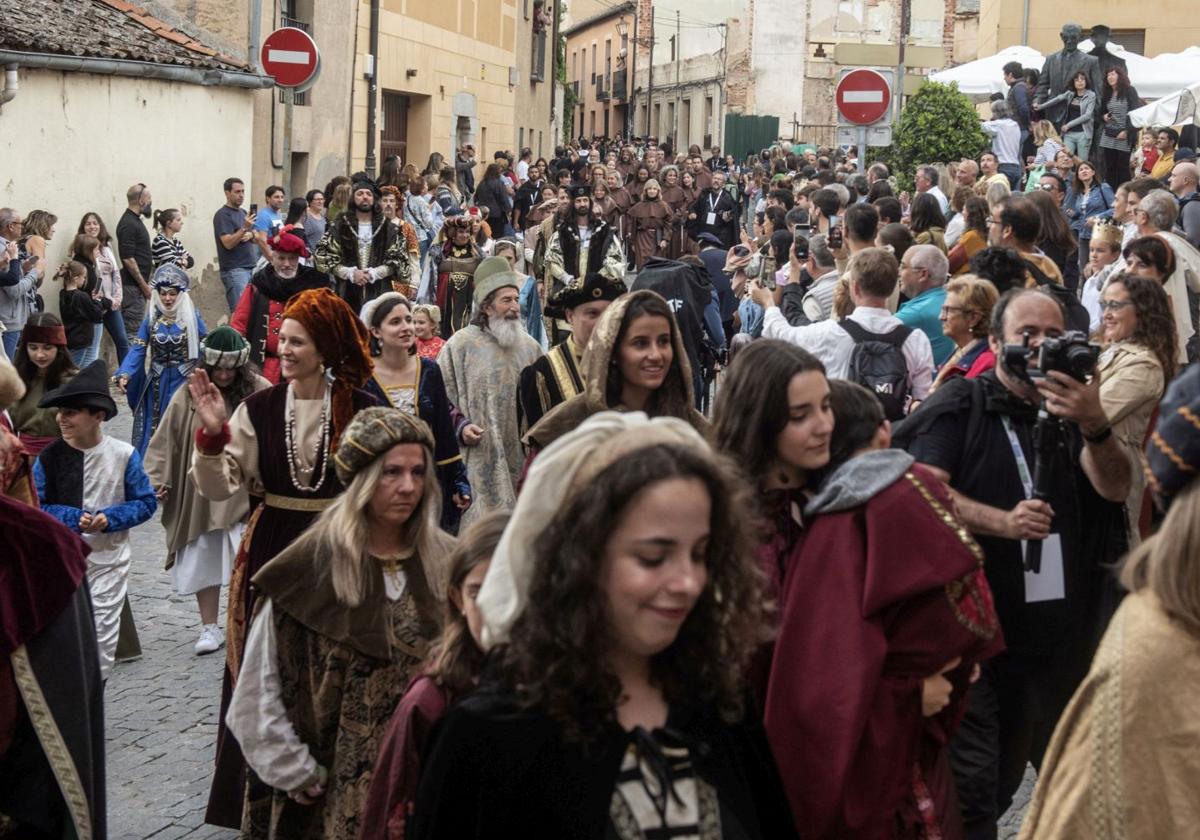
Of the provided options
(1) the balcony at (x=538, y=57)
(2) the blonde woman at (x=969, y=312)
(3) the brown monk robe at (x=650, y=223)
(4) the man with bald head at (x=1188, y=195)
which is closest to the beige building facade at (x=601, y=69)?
(1) the balcony at (x=538, y=57)

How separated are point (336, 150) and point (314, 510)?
914 inches

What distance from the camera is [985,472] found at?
5305 mm

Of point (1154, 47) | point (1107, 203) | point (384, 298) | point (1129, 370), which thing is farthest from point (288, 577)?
point (1154, 47)

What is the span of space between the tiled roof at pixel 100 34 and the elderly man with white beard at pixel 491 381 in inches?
391

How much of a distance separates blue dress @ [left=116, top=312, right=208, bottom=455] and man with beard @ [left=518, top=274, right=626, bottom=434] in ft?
17.3

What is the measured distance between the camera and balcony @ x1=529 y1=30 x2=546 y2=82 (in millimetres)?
47438

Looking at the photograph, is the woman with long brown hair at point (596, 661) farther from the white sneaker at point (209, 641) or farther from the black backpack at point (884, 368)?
the white sneaker at point (209, 641)

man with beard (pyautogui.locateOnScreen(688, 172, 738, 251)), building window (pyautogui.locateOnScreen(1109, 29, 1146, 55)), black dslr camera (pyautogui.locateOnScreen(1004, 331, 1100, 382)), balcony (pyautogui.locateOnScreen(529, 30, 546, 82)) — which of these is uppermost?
balcony (pyautogui.locateOnScreen(529, 30, 546, 82))

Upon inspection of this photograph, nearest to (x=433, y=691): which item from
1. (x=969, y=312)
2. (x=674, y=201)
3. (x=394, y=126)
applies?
(x=969, y=312)

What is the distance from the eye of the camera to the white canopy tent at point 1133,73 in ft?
81.5

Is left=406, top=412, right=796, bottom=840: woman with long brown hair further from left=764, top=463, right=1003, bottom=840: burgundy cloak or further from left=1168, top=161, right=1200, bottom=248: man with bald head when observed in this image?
left=1168, top=161, right=1200, bottom=248: man with bald head

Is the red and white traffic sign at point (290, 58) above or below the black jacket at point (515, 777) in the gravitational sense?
above

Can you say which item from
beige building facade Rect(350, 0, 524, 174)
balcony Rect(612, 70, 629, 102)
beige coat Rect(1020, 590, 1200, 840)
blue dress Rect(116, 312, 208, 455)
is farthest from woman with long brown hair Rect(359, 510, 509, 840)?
balcony Rect(612, 70, 629, 102)

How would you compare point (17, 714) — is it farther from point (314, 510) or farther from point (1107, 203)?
point (1107, 203)
